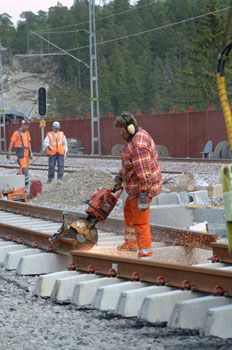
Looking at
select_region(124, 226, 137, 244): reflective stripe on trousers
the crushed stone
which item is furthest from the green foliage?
select_region(124, 226, 137, 244): reflective stripe on trousers

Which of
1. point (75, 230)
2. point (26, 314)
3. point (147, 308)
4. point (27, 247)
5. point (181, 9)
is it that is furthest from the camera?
point (181, 9)

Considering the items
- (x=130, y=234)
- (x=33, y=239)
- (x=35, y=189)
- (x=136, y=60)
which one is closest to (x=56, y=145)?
(x=35, y=189)

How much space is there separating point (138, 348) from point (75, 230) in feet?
11.8

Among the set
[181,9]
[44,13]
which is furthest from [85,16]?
[44,13]

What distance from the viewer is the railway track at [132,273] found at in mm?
7062

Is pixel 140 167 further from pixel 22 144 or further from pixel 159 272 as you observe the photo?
pixel 22 144

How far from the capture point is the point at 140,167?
29.7 ft

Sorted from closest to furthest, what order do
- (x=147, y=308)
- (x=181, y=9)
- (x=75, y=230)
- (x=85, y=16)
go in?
(x=147, y=308) < (x=75, y=230) < (x=181, y=9) < (x=85, y=16)

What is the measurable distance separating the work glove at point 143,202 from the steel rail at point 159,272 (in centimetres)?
70

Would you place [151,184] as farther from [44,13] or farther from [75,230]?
[44,13]

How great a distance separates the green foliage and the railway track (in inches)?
1878

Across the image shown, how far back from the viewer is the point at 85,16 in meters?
114

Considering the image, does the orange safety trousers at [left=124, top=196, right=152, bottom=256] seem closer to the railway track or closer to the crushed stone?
the railway track

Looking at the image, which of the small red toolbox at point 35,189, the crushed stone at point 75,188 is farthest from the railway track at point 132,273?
the small red toolbox at point 35,189
